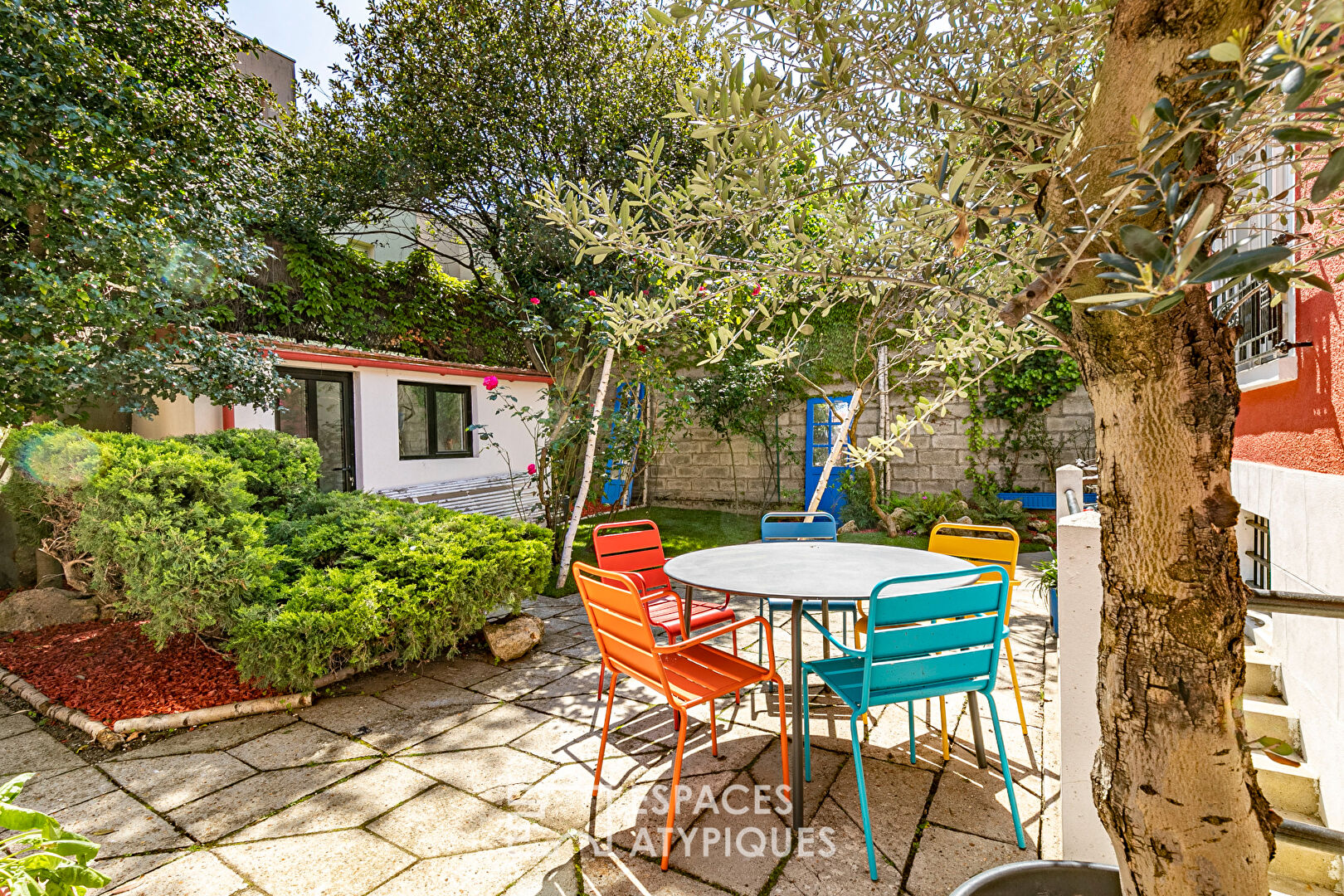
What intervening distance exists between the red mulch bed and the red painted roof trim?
2.92 meters

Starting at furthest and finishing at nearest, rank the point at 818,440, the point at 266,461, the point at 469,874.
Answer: the point at 818,440 → the point at 266,461 → the point at 469,874

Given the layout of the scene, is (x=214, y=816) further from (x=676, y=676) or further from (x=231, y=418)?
(x=231, y=418)

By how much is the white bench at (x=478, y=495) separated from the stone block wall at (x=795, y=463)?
2.19 metres

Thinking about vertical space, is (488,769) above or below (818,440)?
below

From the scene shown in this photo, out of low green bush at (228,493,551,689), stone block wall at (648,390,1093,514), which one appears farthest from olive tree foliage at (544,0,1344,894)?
stone block wall at (648,390,1093,514)

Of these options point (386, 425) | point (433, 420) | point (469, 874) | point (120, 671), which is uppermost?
point (433, 420)

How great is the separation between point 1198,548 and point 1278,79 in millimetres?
621

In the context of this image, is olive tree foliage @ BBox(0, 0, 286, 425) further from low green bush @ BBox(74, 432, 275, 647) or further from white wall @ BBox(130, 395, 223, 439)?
low green bush @ BBox(74, 432, 275, 647)

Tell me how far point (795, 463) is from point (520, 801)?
8.20m

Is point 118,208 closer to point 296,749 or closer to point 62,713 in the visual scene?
point 62,713

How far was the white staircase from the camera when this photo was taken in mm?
1957

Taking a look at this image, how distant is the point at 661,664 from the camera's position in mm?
2383

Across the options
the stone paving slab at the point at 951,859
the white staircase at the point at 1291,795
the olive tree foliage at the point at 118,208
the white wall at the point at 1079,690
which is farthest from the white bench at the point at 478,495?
the white staircase at the point at 1291,795

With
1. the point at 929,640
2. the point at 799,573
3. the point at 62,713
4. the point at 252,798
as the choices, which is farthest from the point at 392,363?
the point at 929,640
